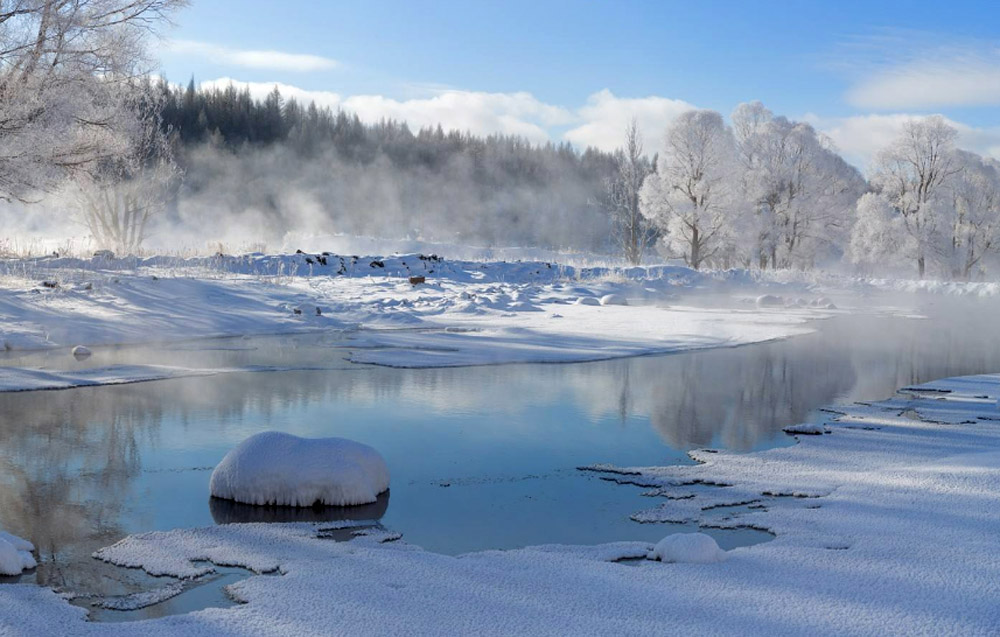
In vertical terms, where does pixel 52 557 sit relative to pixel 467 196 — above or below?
below

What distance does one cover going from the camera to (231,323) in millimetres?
14930

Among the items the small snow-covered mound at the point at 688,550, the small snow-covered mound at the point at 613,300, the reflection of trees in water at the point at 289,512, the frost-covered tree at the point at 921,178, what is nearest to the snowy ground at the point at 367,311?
the small snow-covered mound at the point at 613,300

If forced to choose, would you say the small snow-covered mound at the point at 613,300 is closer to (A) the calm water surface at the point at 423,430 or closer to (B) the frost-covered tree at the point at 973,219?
(A) the calm water surface at the point at 423,430

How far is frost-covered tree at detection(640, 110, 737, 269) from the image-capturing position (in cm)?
3459

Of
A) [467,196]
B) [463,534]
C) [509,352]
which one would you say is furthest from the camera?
[467,196]

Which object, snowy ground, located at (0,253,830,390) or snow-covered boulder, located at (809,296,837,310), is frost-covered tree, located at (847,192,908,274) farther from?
snowy ground, located at (0,253,830,390)

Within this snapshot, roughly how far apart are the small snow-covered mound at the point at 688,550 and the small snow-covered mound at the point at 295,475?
78.5 inches

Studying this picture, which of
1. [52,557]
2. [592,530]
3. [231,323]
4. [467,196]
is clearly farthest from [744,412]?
[467,196]

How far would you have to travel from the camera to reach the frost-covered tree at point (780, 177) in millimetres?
38781

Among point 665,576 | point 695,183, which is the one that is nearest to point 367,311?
point 665,576

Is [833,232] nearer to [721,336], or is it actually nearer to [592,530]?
[721,336]

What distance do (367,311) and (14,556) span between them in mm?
13246

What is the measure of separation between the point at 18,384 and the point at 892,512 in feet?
28.0

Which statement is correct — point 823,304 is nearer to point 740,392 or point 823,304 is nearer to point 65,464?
point 740,392
